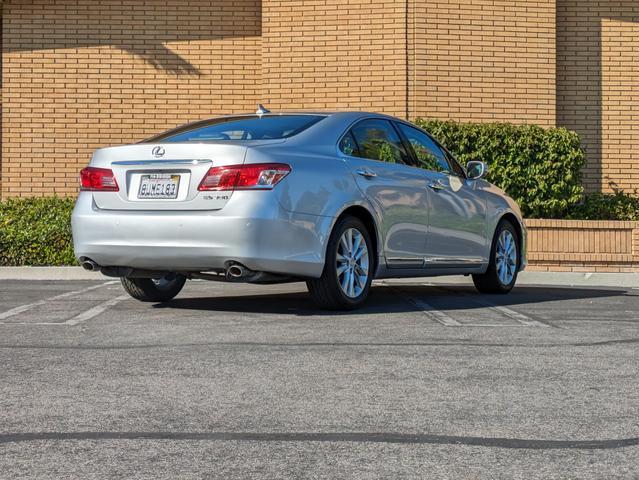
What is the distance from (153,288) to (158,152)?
171 cm

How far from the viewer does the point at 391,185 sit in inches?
368

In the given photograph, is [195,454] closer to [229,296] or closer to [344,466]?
[344,466]

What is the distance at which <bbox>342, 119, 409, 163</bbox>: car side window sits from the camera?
30.6ft

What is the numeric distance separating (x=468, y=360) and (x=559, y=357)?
56cm

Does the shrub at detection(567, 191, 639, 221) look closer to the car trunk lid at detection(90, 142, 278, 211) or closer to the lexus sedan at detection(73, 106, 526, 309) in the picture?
the lexus sedan at detection(73, 106, 526, 309)

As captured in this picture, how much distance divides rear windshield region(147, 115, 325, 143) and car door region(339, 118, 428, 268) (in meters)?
0.39

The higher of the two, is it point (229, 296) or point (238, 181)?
point (238, 181)

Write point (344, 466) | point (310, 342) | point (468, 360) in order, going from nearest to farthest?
point (344, 466)
point (468, 360)
point (310, 342)

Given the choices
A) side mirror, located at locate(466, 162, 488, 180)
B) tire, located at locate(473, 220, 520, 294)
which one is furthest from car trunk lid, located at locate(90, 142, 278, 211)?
tire, located at locate(473, 220, 520, 294)

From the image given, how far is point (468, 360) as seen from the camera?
651 centimetres

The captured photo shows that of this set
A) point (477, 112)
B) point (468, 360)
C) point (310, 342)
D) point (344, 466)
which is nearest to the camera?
point (344, 466)

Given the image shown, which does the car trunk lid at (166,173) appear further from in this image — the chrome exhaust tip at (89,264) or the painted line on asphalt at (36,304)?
the painted line on asphalt at (36,304)

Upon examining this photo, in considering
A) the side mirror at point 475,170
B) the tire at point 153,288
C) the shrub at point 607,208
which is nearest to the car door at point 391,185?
Result: the side mirror at point 475,170

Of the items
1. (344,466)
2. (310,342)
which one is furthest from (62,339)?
(344,466)
